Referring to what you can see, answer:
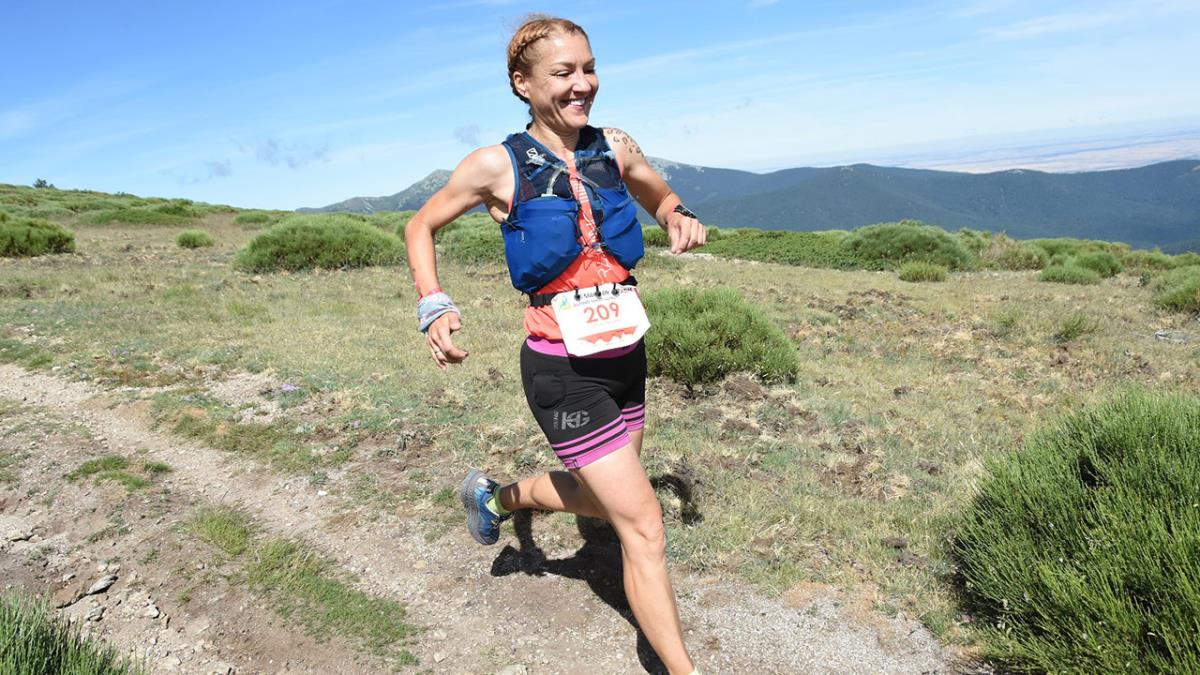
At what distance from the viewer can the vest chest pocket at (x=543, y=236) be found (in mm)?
2352

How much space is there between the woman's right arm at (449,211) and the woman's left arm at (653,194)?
1.61ft

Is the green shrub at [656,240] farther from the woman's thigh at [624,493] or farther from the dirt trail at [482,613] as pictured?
the woman's thigh at [624,493]

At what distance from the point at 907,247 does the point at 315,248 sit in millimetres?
17602

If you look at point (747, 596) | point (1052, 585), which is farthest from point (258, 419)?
point (1052, 585)

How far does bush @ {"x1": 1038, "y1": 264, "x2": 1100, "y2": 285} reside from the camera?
1714 centimetres

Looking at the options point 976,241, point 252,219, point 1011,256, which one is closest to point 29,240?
point 252,219

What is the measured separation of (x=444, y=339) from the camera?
2.38 m

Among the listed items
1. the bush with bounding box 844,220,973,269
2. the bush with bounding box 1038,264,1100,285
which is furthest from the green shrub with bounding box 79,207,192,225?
the bush with bounding box 1038,264,1100,285

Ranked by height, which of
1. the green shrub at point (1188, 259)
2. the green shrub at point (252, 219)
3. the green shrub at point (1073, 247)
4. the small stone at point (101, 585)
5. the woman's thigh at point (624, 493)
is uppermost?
the green shrub at point (252, 219)

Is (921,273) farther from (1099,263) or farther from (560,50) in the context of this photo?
(560,50)

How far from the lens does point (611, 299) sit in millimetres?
2486

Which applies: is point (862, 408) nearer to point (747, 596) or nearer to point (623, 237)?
point (747, 596)

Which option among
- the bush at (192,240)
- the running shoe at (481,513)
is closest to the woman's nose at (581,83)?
the running shoe at (481,513)

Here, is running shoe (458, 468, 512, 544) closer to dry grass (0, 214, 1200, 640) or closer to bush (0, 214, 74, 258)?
dry grass (0, 214, 1200, 640)
